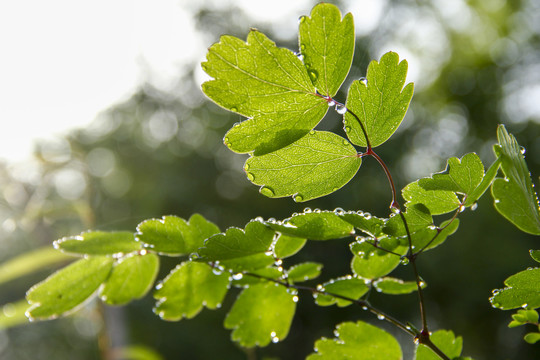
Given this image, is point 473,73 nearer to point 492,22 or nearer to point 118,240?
point 492,22

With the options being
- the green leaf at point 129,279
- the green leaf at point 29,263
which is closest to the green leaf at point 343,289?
the green leaf at point 129,279

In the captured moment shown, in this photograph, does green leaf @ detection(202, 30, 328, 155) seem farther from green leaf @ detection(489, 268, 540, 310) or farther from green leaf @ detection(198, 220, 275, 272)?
green leaf @ detection(489, 268, 540, 310)

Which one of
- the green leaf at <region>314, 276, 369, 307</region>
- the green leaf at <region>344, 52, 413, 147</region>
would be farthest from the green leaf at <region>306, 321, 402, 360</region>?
the green leaf at <region>344, 52, 413, 147</region>

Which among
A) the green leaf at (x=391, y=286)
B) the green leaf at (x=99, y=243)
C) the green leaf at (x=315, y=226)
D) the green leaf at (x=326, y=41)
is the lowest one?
the green leaf at (x=391, y=286)

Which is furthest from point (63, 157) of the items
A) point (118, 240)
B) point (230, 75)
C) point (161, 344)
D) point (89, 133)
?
point (89, 133)

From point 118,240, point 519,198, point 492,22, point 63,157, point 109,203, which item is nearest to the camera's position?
point 519,198

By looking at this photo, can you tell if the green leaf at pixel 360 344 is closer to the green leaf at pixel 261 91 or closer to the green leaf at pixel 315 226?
the green leaf at pixel 315 226
